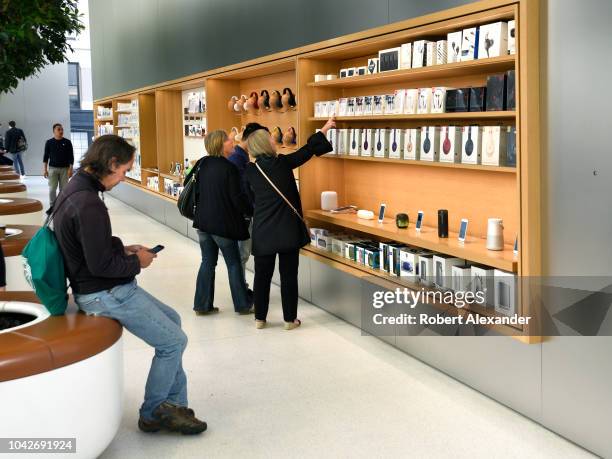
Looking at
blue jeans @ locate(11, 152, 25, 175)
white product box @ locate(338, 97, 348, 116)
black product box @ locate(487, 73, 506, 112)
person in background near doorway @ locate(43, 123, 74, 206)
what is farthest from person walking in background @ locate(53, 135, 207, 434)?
blue jeans @ locate(11, 152, 25, 175)

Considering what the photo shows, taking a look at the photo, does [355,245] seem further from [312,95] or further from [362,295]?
[312,95]

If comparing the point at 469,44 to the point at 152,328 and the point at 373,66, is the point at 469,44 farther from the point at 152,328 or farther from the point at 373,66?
the point at 152,328

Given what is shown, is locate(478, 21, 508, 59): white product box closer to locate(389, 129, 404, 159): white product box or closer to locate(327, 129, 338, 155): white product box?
locate(389, 129, 404, 159): white product box

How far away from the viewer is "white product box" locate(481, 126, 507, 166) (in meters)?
3.84

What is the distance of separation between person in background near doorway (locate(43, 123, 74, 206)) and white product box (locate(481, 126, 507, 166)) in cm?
931

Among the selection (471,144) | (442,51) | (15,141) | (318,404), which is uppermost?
(15,141)

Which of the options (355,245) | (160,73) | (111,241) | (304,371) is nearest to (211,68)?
(160,73)

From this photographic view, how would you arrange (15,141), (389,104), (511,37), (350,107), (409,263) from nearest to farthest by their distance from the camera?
(511,37) → (409,263) → (389,104) → (350,107) → (15,141)

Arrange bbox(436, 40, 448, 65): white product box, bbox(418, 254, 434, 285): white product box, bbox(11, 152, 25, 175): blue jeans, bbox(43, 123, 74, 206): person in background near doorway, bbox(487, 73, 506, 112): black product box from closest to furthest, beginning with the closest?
bbox(487, 73, 506, 112): black product box
bbox(436, 40, 448, 65): white product box
bbox(418, 254, 434, 285): white product box
bbox(43, 123, 74, 206): person in background near doorway
bbox(11, 152, 25, 175): blue jeans

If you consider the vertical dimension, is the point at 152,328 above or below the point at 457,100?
below

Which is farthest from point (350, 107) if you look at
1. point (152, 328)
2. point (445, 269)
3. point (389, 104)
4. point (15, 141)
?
point (15, 141)

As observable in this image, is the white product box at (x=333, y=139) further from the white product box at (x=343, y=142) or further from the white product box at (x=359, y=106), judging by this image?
the white product box at (x=359, y=106)

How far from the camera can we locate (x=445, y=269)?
4.32 meters

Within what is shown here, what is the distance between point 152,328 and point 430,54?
2.45 metres
